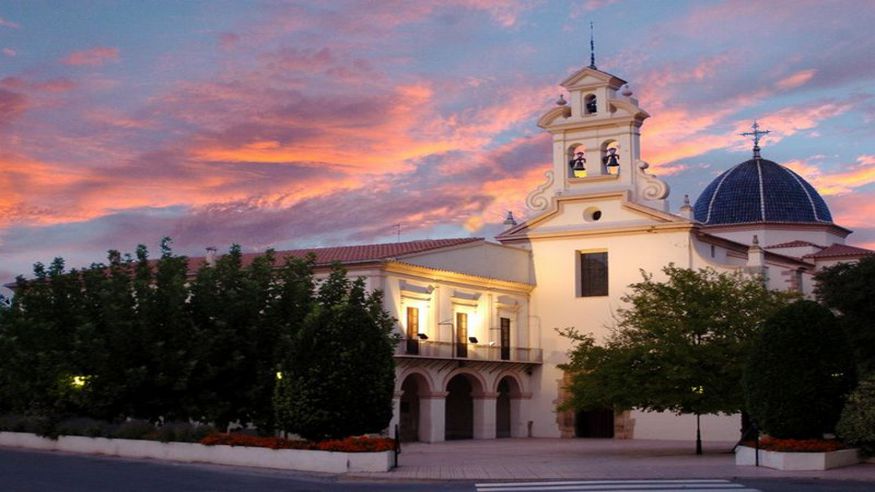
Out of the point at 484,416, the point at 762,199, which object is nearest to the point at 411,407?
the point at 484,416

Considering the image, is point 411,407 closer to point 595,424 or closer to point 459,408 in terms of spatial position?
point 459,408

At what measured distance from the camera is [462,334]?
4981 centimetres

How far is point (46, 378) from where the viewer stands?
36.4 metres

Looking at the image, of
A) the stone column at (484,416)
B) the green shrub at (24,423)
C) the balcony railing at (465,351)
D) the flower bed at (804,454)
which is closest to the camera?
the flower bed at (804,454)

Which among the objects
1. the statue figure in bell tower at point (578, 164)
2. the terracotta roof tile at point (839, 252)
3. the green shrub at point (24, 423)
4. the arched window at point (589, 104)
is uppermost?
the arched window at point (589, 104)

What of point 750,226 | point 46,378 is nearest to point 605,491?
point 46,378

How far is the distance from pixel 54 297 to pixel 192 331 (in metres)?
5.91

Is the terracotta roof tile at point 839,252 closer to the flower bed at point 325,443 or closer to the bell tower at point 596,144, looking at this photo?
the bell tower at point 596,144

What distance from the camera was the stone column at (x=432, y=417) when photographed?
47438mm

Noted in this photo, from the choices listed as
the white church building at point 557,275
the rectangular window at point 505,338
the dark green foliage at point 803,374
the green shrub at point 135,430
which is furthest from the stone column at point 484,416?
the dark green foliage at point 803,374

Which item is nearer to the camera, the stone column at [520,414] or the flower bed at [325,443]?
the flower bed at [325,443]

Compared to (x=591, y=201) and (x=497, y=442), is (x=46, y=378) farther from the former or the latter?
(x=591, y=201)

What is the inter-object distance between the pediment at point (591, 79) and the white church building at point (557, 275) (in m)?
0.05

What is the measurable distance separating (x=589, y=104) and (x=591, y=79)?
1.39 meters
